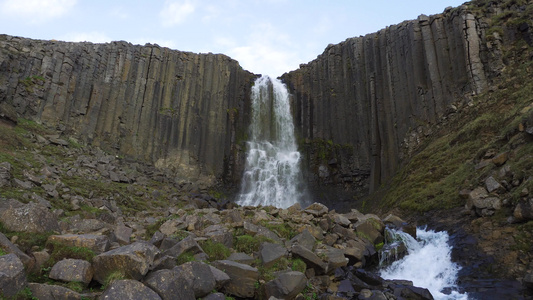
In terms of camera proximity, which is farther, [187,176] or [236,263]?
[187,176]

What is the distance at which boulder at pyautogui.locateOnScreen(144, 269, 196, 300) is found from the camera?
753cm

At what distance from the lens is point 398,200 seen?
24.5 metres

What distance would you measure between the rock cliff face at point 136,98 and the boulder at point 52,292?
30.6 metres

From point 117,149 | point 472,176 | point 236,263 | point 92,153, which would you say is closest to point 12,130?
point 92,153

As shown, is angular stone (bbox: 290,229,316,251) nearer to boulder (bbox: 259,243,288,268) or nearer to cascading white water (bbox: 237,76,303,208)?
boulder (bbox: 259,243,288,268)

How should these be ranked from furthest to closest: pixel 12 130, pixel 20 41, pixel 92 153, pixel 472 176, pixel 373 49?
pixel 373 49
pixel 20 41
pixel 92 153
pixel 12 130
pixel 472 176

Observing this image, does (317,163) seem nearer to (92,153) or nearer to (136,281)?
(92,153)

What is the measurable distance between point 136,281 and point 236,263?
3.64 metres

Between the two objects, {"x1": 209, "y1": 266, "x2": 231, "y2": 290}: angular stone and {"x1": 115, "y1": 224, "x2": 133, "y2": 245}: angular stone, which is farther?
{"x1": 115, "y1": 224, "x2": 133, "y2": 245}: angular stone

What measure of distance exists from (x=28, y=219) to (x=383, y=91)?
35613 millimetres

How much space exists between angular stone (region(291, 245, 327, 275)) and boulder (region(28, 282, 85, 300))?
23.8 feet

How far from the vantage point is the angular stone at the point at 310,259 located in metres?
12.2

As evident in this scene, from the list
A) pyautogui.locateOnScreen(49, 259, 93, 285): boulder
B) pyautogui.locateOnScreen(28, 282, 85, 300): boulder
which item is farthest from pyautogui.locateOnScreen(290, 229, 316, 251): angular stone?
pyautogui.locateOnScreen(28, 282, 85, 300): boulder

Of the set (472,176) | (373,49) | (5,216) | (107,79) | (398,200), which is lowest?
(5,216)
